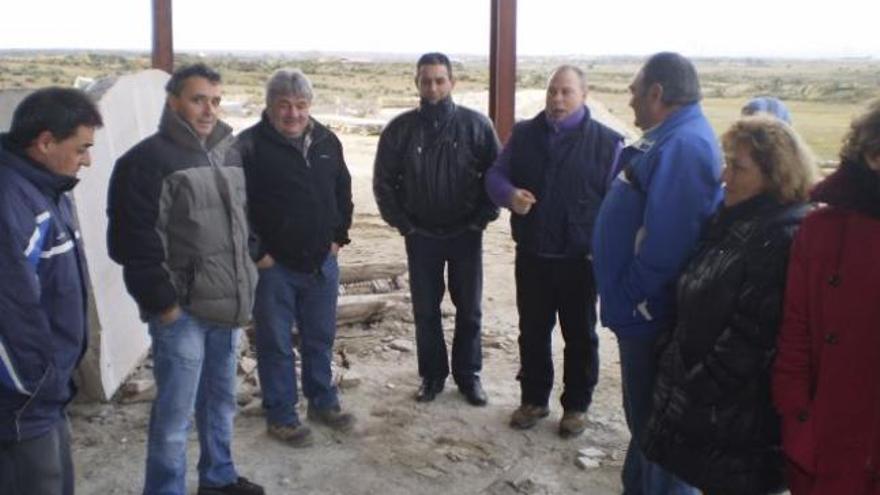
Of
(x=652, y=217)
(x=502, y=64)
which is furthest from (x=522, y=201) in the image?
(x=502, y=64)

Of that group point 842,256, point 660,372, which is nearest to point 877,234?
point 842,256

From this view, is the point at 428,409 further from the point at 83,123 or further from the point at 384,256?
the point at 384,256

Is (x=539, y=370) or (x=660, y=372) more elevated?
(x=660, y=372)

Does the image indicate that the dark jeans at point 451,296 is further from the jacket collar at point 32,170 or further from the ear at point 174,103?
the jacket collar at point 32,170

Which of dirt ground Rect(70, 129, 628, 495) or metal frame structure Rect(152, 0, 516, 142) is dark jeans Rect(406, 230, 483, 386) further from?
metal frame structure Rect(152, 0, 516, 142)

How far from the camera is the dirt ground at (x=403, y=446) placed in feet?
13.5

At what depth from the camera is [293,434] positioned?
447cm

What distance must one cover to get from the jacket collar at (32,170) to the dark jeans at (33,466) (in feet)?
2.37

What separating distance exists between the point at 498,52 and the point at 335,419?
5134 mm

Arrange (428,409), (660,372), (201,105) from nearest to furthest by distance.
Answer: (660,372) → (201,105) → (428,409)

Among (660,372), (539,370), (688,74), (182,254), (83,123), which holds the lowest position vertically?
(539,370)

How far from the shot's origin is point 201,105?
3.39 metres

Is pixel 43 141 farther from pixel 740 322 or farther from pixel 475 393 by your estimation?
pixel 475 393

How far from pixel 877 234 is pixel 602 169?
7.07ft
